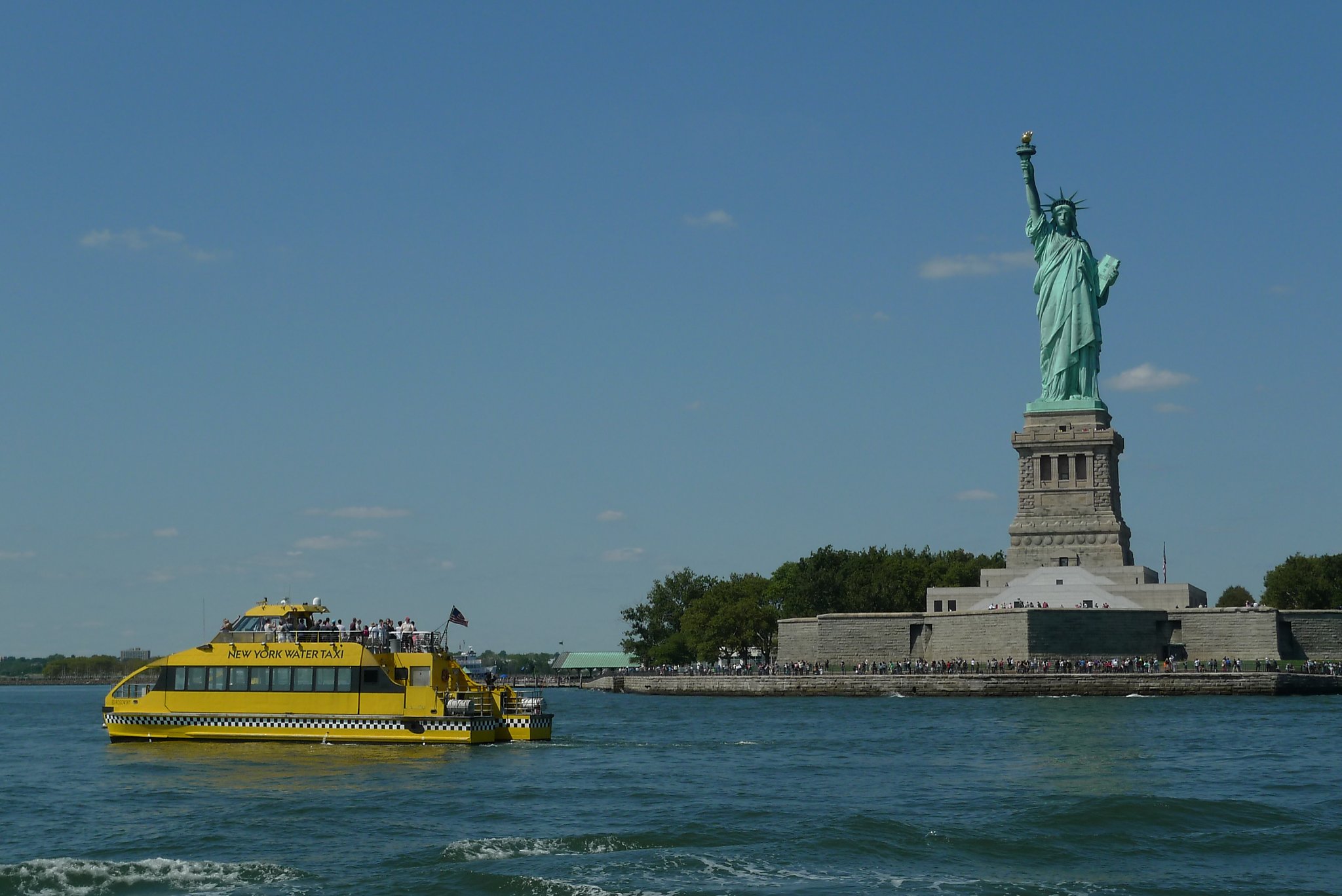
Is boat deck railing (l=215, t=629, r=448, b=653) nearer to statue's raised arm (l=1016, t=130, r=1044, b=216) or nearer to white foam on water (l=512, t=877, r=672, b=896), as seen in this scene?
white foam on water (l=512, t=877, r=672, b=896)

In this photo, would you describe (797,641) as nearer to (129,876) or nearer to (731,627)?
(731,627)

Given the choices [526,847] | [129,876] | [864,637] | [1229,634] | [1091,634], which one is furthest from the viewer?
[864,637]

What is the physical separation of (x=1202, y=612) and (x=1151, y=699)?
37.8 feet

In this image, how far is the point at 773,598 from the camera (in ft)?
400

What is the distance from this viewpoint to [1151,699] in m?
71.4

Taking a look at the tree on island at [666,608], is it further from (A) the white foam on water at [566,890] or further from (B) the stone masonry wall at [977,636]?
(A) the white foam on water at [566,890]

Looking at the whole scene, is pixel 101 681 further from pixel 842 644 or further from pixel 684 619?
pixel 842 644

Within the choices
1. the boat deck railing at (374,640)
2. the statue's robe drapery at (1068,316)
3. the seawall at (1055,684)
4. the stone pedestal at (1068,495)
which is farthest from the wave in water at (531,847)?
the statue's robe drapery at (1068,316)

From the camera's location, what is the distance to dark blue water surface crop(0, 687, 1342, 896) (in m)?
23.2

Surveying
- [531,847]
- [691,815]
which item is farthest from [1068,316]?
[531,847]

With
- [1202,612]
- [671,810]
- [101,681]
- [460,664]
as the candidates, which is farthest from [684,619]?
[101,681]

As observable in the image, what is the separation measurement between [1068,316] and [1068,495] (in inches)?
421

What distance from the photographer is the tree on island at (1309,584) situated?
108 metres

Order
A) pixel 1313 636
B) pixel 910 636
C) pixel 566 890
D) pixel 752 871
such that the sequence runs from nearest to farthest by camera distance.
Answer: pixel 566 890
pixel 752 871
pixel 1313 636
pixel 910 636
